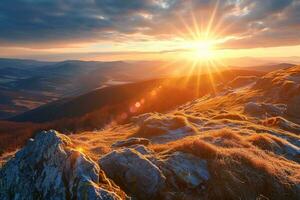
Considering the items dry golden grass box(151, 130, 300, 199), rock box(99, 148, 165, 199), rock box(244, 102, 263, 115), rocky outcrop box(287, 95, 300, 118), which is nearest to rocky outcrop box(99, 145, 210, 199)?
rock box(99, 148, 165, 199)

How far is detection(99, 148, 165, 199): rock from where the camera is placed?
16028 millimetres

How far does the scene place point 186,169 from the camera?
17.7 metres

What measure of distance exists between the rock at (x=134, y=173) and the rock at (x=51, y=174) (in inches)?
60.4

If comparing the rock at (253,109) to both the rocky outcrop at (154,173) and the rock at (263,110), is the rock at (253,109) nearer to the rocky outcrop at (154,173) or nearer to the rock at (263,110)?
the rock at (263,110)

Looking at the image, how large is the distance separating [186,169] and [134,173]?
9.82ft

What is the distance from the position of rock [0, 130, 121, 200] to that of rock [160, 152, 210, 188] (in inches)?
159

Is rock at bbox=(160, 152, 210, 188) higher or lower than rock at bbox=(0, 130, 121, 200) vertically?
lower

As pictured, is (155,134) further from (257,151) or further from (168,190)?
(168,190)

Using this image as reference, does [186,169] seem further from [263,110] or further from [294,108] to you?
[294,108]

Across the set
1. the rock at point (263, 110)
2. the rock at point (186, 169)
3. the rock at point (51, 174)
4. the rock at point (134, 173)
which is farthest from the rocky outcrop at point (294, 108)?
the rock at point (51, 174)

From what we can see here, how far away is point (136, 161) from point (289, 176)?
9336 millimetres

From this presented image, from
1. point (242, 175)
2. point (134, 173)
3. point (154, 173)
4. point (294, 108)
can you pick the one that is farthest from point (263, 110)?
point (134, 173)

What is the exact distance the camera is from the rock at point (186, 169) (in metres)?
17.0

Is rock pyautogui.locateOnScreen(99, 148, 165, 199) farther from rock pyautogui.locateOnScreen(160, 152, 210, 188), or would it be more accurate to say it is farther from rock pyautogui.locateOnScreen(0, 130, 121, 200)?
rock pyautogui.locateOnScreen(0, 130, 121, 200)
